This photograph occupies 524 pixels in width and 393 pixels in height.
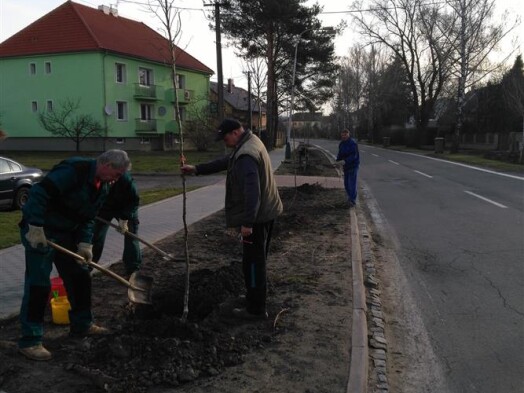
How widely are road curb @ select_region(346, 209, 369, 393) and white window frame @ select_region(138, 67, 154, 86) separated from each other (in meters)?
40.4

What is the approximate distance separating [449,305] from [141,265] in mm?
3665

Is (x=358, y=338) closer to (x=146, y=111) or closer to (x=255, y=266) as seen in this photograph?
(x=255, y=266)

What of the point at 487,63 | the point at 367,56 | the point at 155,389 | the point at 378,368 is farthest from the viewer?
the point at 367,56

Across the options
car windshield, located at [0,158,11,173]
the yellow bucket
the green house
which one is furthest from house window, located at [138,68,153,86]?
the yellow bucket

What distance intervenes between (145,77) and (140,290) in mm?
42866

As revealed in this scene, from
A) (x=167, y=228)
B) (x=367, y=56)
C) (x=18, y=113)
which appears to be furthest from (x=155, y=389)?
(x=367, y=56)

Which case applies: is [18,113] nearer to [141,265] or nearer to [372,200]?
[372,200]

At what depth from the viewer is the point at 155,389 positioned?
3350mm

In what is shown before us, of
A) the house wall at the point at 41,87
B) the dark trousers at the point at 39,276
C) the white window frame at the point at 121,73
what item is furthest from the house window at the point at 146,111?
the dark trousers at the point at 39,276

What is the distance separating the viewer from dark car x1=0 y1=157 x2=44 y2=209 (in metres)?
12.0

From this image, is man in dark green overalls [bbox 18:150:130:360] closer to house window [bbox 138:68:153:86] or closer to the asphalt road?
the asphalt road

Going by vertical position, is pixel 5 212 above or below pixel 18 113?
below

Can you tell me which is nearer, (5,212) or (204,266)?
(204,266)

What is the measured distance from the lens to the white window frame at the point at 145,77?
4405 centimetres
